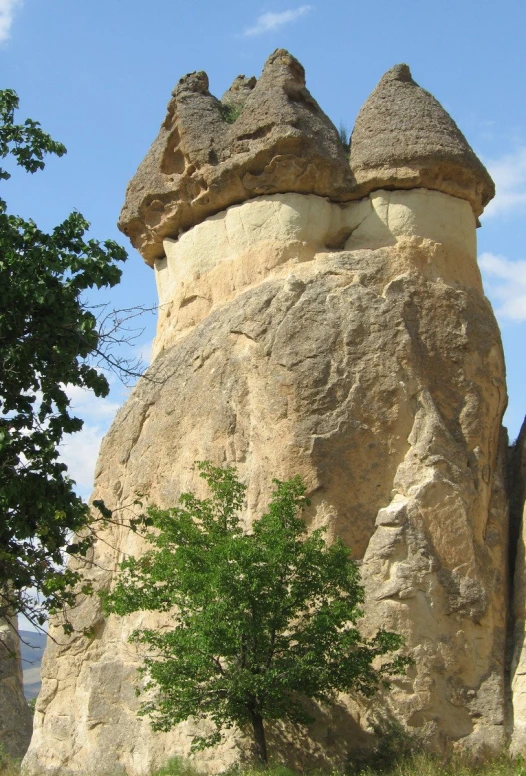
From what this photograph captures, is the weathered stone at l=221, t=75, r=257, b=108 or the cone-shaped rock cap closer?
the cone-shaped rock cap

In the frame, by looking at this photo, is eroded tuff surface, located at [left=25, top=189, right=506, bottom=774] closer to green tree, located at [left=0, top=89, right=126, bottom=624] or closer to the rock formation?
the rock formation

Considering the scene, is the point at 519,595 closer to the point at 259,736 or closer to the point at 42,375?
the point at 259,736

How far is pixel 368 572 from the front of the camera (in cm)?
1342

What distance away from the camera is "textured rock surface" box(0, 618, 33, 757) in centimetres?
2088

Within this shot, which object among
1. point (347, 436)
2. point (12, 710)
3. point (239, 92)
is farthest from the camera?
point (12, 710)

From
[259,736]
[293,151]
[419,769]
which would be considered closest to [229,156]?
[293,151]

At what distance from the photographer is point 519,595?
14156mm

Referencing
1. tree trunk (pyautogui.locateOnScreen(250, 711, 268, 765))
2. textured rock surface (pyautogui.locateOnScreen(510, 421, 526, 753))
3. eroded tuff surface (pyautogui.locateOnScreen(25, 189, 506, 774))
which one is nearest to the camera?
tree trunk (pyautogui.locateOnScreen(250, 711, 268, 765))

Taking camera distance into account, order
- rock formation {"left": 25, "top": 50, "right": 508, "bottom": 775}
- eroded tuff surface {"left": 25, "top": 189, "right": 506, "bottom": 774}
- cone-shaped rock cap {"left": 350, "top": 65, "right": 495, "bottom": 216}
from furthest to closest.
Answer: cone-shaped rock cap {"left": 350, "top": 65, "right": 495, "bottom": 216}, rock formation {"left": 25, "top": 50, "right": 508, "bottom": 775}, eroded tuff surface {"left": 25, "top": 189, "right": 506, "bottom": 774}

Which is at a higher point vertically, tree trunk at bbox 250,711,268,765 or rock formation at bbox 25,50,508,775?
rock formation at bbox 25,50,508,775

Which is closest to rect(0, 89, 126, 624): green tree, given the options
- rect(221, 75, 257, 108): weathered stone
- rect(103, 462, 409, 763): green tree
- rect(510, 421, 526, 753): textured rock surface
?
rect(103, 462, 409, 763): green tree

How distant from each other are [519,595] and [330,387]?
3.60 metres

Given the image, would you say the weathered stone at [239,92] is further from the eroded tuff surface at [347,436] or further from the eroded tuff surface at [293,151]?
the eroded tuff surface at [347,436]

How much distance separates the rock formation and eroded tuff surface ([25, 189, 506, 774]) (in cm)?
3
